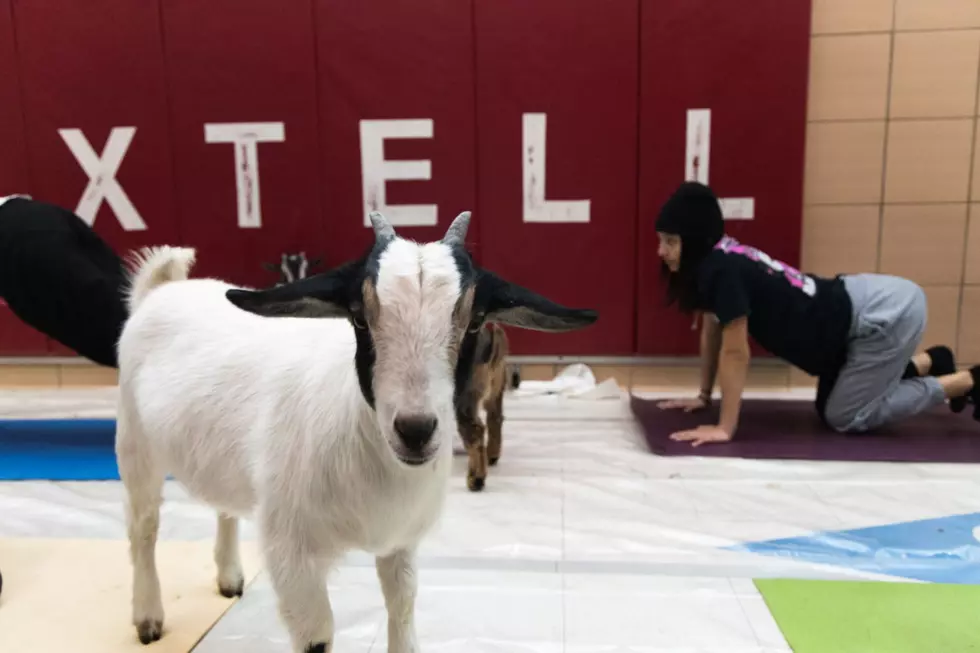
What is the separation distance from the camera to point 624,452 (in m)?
3.19

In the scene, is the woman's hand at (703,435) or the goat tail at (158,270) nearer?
the goat tail at (158,270)

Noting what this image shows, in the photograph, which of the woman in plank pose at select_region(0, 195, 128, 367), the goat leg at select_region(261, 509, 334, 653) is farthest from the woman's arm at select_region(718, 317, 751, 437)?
the woman in plank pose at select_region(0, 195, 128, 367)

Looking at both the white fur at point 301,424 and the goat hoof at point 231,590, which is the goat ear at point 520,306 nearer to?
the white fur at point 301,424

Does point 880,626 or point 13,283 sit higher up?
point 13,283

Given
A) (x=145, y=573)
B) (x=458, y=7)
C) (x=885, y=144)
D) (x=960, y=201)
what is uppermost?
(x=458, y=7)

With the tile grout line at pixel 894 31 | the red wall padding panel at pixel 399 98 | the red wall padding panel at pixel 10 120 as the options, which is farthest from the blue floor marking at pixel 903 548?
the red wall padding panel at pixel 10 120

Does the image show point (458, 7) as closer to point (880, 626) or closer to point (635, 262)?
point (635, 262)

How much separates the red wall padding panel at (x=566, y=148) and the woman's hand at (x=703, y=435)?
1022 millimetres

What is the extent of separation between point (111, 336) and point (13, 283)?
458mm

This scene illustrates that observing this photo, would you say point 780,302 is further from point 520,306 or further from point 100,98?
point 100,98

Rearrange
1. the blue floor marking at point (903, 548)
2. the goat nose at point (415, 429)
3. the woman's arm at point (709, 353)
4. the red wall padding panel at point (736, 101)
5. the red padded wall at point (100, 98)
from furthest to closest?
the red padded wall at point (100, 98) < the red wall padding panel at point (736, 101) < the woman's arm at point (709, 353) < the blue floor marking at point (903, 548) < the goat nose at point (415, 429)

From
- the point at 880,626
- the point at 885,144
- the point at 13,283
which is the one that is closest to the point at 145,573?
the point at 13,283

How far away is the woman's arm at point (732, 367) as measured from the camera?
312cm

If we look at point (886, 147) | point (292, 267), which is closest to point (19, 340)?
point (292, 267)
